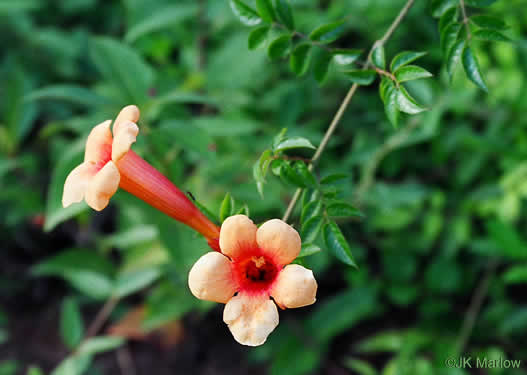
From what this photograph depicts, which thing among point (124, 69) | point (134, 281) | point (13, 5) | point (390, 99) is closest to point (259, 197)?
point (134, 281)

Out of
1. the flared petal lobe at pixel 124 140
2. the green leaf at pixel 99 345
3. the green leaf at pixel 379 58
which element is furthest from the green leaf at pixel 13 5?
the green leaf at pixel 379 58

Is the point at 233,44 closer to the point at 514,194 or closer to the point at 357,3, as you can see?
the point at 357,3

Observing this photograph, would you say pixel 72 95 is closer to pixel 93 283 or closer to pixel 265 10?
pixel 93 283

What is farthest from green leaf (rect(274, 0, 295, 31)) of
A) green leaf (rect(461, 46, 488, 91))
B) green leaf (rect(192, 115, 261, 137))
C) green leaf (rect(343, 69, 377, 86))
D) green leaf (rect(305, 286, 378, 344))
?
green leaf (rect(305, 286, 378, 344))

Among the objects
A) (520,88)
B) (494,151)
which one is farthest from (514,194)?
(520,88)

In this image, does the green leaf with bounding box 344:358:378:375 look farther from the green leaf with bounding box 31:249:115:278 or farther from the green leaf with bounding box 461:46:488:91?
the green leaf with bounding box 461:46:488:91

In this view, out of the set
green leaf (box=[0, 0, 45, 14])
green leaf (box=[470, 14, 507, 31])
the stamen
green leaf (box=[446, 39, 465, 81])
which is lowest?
the stamen
